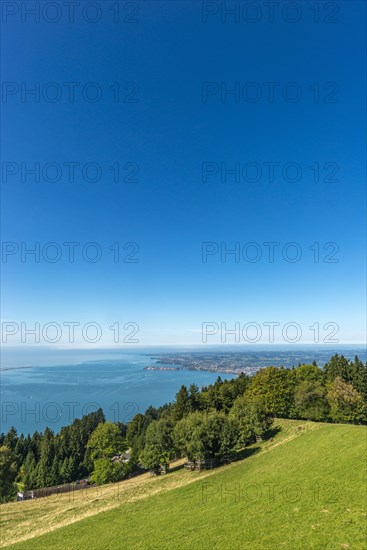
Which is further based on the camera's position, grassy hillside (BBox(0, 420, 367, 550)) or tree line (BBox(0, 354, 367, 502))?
tree line (BBox(0, 354, 367, 502))

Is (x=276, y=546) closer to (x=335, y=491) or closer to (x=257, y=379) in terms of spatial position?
(x=335, y=491)

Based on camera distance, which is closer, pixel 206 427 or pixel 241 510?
pixel 241 510

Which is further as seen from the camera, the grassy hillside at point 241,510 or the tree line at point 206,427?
the tree line at point 206,427

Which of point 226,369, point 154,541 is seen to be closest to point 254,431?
point 154,541
